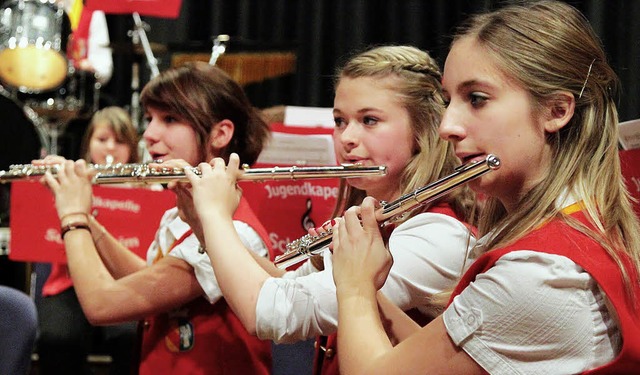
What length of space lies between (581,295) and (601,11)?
2505 mm

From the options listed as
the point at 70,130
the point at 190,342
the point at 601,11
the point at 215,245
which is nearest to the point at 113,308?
the point at 190,342

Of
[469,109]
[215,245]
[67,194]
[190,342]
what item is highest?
[469,109]

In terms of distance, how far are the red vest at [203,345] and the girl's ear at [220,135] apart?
0.24 meters

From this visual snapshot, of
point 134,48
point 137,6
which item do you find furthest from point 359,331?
point 134,48

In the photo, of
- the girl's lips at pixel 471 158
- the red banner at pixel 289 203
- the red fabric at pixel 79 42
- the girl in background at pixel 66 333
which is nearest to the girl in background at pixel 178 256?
the red banner at pixel 289 203

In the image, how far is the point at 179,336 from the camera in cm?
204

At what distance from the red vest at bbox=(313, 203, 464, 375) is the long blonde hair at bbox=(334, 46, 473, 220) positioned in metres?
0.07

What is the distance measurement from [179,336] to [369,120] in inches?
27.0

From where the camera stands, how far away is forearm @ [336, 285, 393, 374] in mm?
1246

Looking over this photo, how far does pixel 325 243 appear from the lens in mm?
1616

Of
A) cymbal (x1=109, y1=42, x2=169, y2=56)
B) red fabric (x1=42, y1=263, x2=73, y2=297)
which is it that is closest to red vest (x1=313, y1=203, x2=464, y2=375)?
red fabric (x1=42, y1=263, x2=73, y2=297)

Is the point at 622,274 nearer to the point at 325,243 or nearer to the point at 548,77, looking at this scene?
the point at 548,77

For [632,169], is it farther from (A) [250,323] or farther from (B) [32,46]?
(B) [32,46]

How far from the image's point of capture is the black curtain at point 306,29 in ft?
14.8
